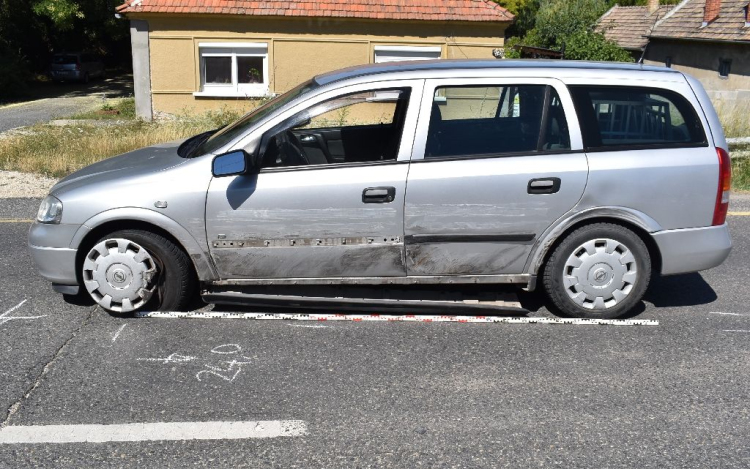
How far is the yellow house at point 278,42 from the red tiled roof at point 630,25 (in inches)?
563

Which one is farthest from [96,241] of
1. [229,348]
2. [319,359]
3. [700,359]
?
[700,359]

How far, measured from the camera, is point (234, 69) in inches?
813

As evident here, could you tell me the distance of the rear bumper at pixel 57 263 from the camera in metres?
5.52

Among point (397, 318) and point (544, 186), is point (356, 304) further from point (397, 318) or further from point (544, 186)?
point (544, 186)

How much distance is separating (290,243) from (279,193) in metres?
0.36

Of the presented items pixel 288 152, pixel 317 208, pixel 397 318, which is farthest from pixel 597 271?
pixel 288 152

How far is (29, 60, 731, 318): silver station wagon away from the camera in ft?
17.7

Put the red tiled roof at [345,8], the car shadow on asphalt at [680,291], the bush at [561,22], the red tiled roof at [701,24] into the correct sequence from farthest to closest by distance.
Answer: the bush at [561,22], the red tiled roof at [701,24], the red tiled roof at [345,8], the car shadow on asphalt at [680,291]

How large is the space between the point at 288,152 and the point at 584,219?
6.90 ft

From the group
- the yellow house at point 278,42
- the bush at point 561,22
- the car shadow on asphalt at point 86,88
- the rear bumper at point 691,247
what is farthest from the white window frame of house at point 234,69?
the rear bumper at point 691,247

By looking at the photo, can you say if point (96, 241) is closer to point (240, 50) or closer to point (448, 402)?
point (448, 402)

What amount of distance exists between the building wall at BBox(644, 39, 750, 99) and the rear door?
22.7m

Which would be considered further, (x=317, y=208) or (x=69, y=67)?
(x=69, y=67)

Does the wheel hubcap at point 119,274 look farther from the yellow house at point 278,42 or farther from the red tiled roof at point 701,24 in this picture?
the red tiled roof at point 701,24
